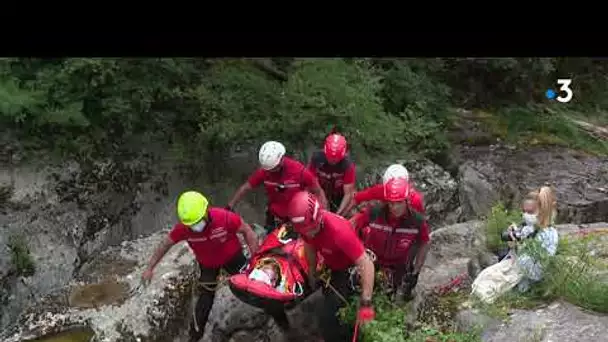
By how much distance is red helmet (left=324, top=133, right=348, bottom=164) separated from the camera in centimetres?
702

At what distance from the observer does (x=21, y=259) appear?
9.23 meters

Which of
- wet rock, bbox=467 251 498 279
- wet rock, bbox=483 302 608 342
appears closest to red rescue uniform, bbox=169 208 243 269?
wet rock, bbox=483 302 608 342

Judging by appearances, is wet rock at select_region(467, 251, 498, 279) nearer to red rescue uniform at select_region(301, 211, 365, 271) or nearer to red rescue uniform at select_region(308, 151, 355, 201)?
red rescue uniform at select_region(308, 151, 355, 201)

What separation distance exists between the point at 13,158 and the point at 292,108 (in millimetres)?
4032

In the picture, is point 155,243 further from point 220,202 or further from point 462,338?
point 462,338

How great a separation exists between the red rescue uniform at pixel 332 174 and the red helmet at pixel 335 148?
0.33ft

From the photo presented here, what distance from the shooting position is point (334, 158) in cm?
719

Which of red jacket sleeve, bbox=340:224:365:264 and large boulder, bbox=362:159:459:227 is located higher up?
red jacket sleeve, bbox=340:224:365:264

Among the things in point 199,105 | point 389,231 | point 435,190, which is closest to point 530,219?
point 389,231

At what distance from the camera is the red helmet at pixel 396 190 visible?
555 centimetres

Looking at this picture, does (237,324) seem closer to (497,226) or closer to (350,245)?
(350,245)

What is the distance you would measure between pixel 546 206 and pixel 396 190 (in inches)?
57.9

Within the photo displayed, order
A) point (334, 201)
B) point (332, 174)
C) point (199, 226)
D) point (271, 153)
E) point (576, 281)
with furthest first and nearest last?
1. point (334, 201)
2. point (332, 174)
3. point (271, 153)
4. point (576, 281)
5. point (199, 226)
